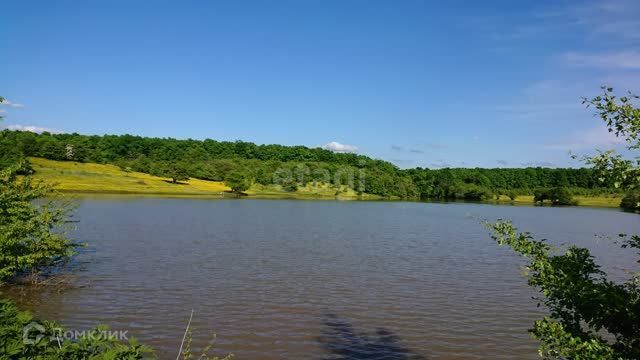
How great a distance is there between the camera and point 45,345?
7855 mm

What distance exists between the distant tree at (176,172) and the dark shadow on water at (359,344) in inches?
6428

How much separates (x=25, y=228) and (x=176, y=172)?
15794 cm

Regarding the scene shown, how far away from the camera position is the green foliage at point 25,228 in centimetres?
2505

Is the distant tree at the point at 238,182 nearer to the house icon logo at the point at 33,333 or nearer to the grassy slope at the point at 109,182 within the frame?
the grassy slope at the point at 109,182

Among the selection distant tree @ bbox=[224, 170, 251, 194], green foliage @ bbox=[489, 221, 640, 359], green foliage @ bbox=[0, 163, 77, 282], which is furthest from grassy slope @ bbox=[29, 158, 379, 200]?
green foliage @ bbox=[489, 221, 640, 359]

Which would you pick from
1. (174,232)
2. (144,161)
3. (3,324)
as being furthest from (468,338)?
(144,161)

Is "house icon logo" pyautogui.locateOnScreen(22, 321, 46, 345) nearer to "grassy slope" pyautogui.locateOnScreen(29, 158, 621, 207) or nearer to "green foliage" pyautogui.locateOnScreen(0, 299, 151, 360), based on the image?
"green foliage" pyautogui.locateOnScreen(0, 299, 151, 360)

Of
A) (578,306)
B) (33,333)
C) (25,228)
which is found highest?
(578,306)

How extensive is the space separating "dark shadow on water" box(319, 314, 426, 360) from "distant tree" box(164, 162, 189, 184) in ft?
536

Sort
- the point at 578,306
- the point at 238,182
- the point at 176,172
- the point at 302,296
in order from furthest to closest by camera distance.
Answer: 1. the point at 176,172
2. the point at 238,182
3. the point at 302,296
4. the point at 578,306

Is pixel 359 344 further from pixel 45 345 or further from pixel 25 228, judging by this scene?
pixel 25 228

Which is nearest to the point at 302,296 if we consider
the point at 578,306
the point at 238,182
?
the point at 578,306

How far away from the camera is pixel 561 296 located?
9.70 metres

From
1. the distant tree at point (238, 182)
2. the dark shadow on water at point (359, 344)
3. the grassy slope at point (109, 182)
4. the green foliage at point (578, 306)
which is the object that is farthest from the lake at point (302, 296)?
the distant tree at point (238, 182)
